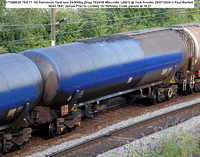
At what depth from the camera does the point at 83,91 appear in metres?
13.8

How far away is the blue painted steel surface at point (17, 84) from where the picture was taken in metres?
11.1

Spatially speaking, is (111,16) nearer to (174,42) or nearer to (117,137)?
(174,42)

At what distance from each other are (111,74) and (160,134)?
3063 mm

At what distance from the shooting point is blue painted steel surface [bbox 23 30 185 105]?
1306 cm

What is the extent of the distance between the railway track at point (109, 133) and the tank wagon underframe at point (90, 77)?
0.43 metres

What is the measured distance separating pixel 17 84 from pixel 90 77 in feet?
10.5

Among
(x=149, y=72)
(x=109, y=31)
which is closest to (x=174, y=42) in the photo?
(x=149, y=72)

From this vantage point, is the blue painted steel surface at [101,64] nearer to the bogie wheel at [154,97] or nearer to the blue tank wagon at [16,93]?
the blue tank wagon at [16,93]

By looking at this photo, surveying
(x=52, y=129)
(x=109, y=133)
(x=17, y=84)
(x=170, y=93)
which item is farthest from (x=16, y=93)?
(x=170, y=93)

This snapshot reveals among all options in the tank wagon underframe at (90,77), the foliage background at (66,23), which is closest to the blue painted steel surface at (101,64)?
the tank wagon underframe at (90,77)

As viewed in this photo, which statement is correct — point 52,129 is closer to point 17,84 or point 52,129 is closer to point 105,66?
point 105,66

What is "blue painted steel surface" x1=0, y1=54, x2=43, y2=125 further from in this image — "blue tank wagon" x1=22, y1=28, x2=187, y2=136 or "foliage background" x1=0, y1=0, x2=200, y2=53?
"foliage background" x1=0, y1=0, x2=200, y2=53

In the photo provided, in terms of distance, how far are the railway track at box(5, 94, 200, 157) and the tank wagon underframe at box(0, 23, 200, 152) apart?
0.43 metres

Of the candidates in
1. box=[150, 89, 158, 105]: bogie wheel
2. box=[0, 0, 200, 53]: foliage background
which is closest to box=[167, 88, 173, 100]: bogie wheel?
box=[150, 89, 158, 105]: bogie wheel
